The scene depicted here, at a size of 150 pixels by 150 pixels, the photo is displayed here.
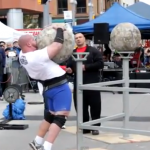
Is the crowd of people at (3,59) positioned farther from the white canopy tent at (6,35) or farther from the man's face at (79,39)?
the man's face at (79,39)

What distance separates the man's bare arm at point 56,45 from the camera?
19.1ft

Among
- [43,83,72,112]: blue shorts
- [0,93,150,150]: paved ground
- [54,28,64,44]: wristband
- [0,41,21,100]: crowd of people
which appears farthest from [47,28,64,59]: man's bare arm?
[0,41,21,100]: crowd of people

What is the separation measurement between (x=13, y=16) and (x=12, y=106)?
2483cm

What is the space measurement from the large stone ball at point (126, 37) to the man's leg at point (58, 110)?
257 centimetres

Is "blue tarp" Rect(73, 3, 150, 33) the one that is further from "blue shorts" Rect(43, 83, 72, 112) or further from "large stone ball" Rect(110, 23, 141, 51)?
"blue shorts" Rect(43, 83, 72, 112)

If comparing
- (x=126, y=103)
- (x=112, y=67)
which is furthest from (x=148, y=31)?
(x=126, y=103)

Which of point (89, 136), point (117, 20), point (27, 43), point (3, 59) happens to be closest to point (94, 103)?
point (89, 136)

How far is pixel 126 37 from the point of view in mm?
8898

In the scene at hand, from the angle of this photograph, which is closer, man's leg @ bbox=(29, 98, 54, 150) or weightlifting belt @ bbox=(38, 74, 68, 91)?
weightlifting belt @ bbox=(38, 74, 68, 91)

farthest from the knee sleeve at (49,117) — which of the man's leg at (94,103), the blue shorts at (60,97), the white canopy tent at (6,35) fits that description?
the white canopy tent at (6,35)

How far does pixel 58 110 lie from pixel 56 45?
0.91 metres

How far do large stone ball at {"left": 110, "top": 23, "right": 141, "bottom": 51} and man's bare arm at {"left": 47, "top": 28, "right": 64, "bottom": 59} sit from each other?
9.07 ft

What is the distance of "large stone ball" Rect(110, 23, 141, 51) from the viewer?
870cm

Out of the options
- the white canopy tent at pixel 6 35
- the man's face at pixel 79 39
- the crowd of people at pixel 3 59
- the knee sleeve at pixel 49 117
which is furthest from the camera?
the white canopy tent at pixel 6 35
